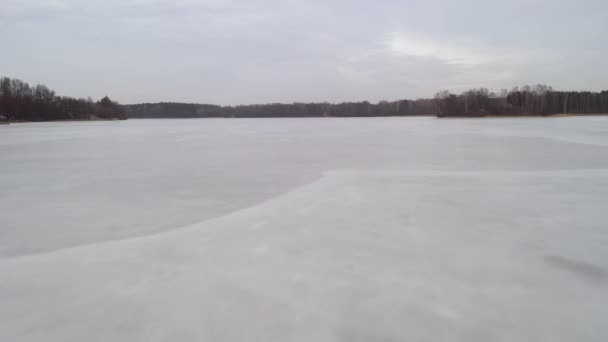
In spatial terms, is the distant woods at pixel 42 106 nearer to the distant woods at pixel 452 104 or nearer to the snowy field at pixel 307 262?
the distant woods at pixel 452 104

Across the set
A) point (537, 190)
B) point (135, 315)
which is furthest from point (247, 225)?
point (537, 190)

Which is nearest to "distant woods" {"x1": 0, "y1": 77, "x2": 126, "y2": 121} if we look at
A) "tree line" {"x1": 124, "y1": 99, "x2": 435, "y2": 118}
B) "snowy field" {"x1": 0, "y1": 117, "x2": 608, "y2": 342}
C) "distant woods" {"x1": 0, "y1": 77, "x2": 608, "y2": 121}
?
"distant woods" {"x1": 0, "y1": 77, "x2": 608, "y2": 121}

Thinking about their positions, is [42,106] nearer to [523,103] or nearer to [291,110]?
[291,110]

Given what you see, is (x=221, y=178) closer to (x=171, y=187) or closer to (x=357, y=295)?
(x=171, y=187)

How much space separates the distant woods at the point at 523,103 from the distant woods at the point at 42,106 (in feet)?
205

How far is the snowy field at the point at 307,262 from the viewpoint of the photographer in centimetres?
193

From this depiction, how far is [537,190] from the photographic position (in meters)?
5.01

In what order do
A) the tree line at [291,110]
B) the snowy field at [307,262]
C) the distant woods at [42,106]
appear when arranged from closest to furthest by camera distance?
the snowy field at [307,262] < the distant woods at [42,106] < the tree line at [291,110]

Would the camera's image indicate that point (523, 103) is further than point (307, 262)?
Yes

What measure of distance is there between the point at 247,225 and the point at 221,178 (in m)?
2.85

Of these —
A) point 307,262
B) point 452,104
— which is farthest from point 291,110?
point 307,262

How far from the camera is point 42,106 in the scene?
57906mm

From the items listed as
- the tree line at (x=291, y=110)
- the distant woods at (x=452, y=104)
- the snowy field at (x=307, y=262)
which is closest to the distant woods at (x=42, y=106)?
the distant woods at (x=452, y=104)

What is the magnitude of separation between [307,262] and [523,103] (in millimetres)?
68010
